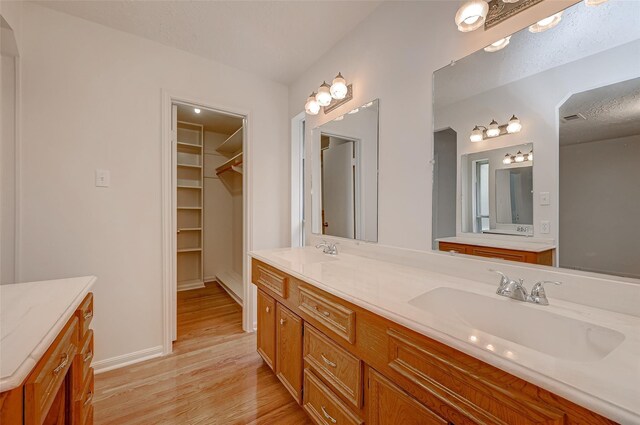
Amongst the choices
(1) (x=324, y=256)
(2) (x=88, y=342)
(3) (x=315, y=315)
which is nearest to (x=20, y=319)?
(2) (x=88, y=342)

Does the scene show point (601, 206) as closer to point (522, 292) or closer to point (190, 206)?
point (522, 292)

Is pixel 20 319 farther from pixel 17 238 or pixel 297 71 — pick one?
pixel 297 71

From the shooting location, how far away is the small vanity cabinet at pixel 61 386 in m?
0.61

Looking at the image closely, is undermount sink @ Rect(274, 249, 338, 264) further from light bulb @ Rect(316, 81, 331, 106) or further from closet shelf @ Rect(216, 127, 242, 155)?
closet shelf @ Rect(216, 127, 242, 155)

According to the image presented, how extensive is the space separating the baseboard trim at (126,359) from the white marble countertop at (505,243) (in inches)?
89.9

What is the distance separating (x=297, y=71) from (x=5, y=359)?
101 inches

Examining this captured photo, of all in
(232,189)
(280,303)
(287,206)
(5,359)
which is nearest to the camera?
(5,359)

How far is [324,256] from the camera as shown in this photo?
1850mm

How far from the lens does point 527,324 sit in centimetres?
85

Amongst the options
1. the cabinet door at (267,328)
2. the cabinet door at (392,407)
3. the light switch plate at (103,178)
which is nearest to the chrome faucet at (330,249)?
the cabinet door at (267,328)

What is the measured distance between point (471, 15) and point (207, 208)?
Answer: 12.4 ft

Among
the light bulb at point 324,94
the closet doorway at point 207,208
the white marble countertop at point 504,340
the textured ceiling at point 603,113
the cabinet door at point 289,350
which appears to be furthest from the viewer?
the closet doorway at point 207,208

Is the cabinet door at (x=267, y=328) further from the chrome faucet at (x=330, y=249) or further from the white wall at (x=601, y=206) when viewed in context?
the white wall at (x=601, y=206)

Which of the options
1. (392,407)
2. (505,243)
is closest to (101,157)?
(392,407)
